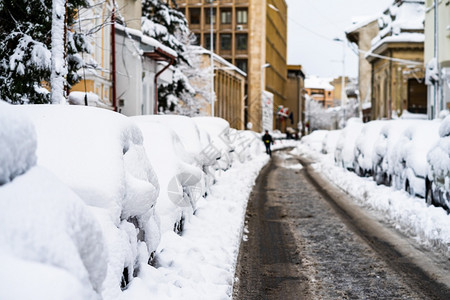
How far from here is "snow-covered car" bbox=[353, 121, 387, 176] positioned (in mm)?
18203

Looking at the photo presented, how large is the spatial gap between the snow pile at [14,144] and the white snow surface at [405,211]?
22.0 ft

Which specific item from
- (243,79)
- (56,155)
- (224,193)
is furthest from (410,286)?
(243,79)

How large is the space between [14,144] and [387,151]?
1325 cm

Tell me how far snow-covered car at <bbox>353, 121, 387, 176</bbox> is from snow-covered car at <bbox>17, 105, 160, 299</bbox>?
13.2m

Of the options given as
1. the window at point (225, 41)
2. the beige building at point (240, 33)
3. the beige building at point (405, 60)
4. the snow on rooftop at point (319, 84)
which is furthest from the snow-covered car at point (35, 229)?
the snow on rooftop at point (319, 84)

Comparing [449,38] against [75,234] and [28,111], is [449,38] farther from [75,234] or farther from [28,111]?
[75,234]

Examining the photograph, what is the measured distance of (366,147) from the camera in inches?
732

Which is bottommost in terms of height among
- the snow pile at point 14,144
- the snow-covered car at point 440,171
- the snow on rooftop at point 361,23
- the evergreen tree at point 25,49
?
the snow-covered car at point 440,171

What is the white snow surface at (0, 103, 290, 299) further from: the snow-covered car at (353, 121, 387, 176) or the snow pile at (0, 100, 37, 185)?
the snow-covered car at (353, 121, 387, 176)

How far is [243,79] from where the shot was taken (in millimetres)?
76562

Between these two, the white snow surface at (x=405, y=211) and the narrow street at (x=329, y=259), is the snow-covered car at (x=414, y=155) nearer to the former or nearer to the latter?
the white snow surface at (x=405, y=211)

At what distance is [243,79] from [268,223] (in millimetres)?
66052

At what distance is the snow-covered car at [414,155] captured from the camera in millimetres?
12062

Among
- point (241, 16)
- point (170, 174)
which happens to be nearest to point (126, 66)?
point (170, 174)
